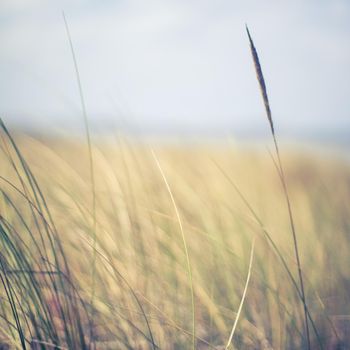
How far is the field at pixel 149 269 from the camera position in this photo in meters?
0.74

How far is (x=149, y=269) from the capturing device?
3.51ft

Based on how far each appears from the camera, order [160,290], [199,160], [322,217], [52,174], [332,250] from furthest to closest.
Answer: [199,160]
[322,217]
[332,250]
[52,174]
[160,290]

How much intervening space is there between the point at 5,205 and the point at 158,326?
0.39 metres

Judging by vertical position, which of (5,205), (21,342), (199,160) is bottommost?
(199,160)

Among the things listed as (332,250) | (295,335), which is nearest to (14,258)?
(295,335)

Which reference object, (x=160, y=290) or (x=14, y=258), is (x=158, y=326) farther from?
(x=14, y=258)

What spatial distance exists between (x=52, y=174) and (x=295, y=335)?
71 centimetres

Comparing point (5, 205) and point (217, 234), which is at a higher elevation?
point (5, 205)

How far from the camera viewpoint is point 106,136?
1.33m

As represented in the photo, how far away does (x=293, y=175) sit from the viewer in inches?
183

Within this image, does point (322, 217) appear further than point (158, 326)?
Yes

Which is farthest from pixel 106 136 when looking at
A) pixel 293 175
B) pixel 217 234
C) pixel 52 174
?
pixel 293 175

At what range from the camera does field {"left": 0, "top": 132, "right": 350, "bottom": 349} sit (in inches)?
29.3

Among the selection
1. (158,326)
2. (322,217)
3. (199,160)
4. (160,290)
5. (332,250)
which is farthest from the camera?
(199,160)
